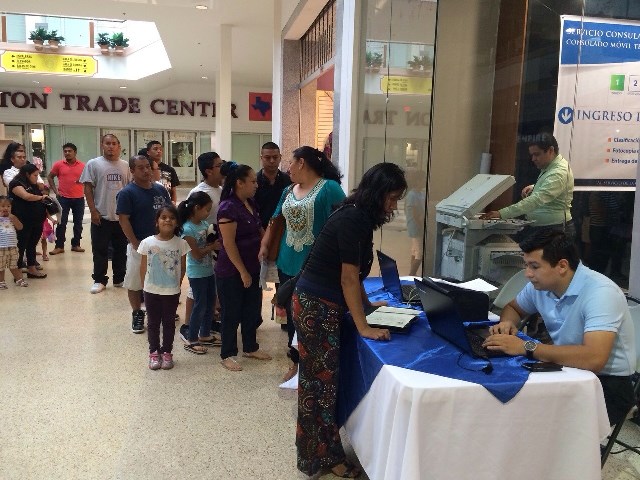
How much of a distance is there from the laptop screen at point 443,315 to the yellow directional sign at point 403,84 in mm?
2876

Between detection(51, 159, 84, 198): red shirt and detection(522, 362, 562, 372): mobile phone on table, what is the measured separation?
7.02 m

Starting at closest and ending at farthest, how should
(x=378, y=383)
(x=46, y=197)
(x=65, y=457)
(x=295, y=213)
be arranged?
(x=378, y=383), (x=65, y=457), (x=295, y=213), (x=46, y=197)

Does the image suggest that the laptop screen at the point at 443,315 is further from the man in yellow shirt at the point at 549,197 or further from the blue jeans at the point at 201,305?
the blue jeans at the point at 201,305

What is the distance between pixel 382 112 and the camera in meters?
4.63

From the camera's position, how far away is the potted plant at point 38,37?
1212 cm

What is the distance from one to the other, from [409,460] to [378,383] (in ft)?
0.97

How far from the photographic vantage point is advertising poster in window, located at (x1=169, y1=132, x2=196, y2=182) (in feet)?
52.4

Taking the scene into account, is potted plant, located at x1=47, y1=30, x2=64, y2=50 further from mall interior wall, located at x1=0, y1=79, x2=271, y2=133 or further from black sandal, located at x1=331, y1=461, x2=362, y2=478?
black sandal, located at x1=331, y1=461, x2=362, y2=478

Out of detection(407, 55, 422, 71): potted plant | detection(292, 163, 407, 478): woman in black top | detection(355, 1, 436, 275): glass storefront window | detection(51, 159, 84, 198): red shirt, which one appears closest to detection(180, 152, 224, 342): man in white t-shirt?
detection(355, 1, 436, 275): glass storefront window

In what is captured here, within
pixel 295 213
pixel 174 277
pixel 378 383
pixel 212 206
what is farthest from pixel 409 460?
pixel 212 206

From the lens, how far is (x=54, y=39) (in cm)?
1227

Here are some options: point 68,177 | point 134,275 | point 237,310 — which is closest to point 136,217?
point 134,275

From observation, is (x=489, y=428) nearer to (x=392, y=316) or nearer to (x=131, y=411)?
(x=392, y=316)

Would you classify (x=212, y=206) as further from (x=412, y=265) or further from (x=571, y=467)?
(x=571, y=467)
